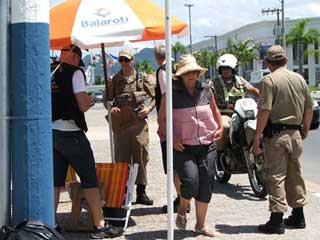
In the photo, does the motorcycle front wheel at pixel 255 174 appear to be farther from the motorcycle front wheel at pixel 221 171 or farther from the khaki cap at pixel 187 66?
the khaki cap at pixel 187 66

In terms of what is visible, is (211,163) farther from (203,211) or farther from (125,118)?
(125,118)

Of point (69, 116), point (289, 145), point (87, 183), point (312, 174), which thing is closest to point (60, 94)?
point (69, 116)

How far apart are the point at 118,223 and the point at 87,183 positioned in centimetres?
78

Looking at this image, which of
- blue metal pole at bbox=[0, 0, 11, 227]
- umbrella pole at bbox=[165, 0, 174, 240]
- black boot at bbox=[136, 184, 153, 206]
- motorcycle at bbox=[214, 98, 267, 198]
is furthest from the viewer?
motorcycle at bbox=[214, 98, 267, 198]

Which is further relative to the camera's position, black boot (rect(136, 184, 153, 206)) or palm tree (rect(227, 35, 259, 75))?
palm tree (rect(227, 35, 259, 75))

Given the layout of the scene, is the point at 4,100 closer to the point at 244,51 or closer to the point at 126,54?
the point at 126,54

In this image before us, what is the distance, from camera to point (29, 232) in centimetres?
390

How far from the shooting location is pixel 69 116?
241 inches

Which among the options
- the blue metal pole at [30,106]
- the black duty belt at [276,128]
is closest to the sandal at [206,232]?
the black duty belt at [276,128]

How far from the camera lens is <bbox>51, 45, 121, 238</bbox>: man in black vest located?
19.9 ft

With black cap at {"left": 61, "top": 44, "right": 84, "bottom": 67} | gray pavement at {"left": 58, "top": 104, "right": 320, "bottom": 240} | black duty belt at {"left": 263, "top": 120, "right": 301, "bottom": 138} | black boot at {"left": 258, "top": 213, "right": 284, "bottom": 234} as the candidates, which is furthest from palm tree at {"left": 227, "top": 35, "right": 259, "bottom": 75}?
black cap at {"left": 61, "top": 44, "right": 84, "bottom": 67}

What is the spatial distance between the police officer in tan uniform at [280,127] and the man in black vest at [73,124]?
1770mm

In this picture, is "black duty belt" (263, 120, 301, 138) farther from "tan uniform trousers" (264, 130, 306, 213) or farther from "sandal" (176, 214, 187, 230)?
"sandal" (176, 214, 187, 230)

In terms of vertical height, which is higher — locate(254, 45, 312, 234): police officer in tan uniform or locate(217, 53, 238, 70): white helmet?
locate(217, 53, 238, 70): white helmet
